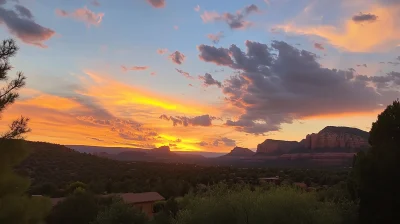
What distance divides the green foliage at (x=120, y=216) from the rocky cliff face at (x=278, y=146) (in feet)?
376

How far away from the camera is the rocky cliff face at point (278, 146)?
14524cm

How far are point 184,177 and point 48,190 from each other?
2328 centimetres

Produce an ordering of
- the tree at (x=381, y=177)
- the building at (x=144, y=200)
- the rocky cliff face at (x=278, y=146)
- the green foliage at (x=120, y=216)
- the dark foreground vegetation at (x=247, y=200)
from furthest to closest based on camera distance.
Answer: the rocky cliff face at (x=278, y=146) < the building at (x=144, y=200) < the green foliage at (x=120, y=216) < the tree at (x=381, y=177) < the dark foreground vegetation at (x=247, y=200)

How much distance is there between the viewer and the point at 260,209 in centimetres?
1959

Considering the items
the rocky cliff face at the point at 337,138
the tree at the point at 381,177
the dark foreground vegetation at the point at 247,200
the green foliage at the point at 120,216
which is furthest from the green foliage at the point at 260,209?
the rocky cliff face at the point at 337,138

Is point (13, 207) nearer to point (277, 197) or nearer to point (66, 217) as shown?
point (277, 197)

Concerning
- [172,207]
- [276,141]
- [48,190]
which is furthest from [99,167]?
[276,141]

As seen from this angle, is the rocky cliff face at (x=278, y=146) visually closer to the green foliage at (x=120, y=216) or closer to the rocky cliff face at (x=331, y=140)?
the rocky cliff face at (x=331, y=140)

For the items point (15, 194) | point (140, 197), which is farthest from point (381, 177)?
point (140, 197)

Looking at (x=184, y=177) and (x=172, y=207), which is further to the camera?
(x=184, y=177)

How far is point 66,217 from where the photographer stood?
33281 mm

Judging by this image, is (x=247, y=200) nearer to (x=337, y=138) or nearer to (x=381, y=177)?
(x=381, y=177)

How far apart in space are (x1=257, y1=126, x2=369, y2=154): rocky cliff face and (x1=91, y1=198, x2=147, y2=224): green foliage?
75616 millimetres

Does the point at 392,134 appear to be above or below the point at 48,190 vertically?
above
